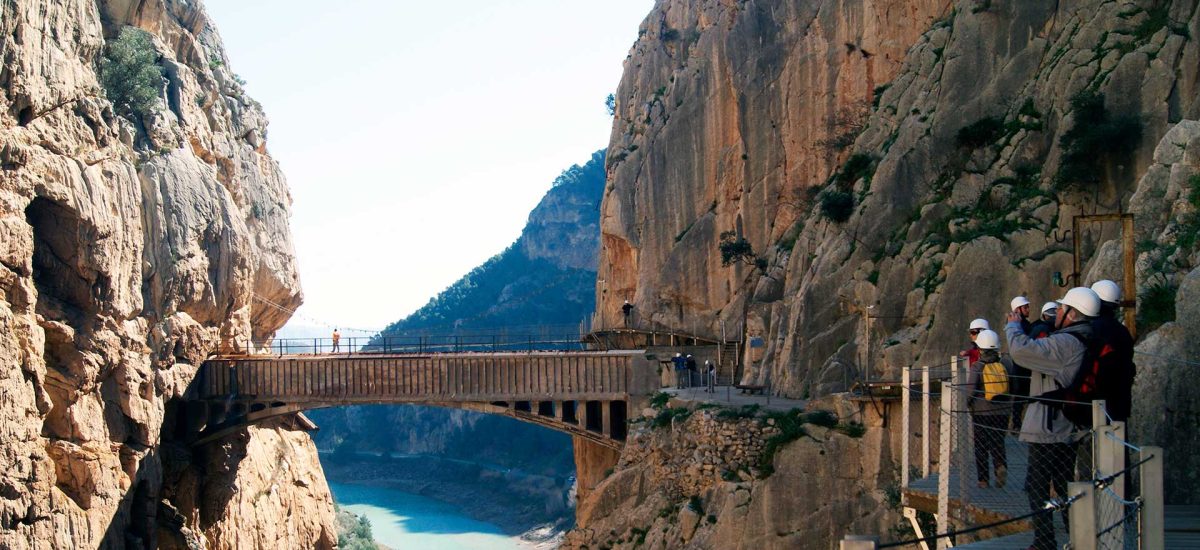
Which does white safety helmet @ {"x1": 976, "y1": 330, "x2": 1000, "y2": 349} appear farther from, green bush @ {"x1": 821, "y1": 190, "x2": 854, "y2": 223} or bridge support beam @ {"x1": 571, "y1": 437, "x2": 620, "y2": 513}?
bridge support beam @ {"x1": 571, "y1": 437, "x2": 620, "y2": 513}

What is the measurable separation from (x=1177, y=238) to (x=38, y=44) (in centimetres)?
3546

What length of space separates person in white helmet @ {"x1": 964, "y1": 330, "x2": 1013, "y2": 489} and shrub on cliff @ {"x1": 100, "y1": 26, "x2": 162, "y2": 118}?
38891 millimetres

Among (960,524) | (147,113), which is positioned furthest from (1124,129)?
(147,113)

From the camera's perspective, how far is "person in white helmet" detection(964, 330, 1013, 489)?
13305mm

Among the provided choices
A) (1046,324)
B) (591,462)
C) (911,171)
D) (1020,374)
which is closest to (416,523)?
(591,462)

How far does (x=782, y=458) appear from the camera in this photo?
26.8m

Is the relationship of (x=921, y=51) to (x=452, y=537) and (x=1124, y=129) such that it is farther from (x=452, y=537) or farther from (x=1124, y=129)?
(x=452, y=537)

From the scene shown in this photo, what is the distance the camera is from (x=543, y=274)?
496ft

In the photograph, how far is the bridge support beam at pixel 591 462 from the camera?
46.4 meters

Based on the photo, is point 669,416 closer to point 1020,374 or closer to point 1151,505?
point 1020,374

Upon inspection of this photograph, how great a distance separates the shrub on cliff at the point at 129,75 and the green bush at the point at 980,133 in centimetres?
3105

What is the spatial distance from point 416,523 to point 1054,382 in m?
103

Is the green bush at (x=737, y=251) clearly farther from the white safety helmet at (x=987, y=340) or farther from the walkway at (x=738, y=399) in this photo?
the white safety helmet at (x=987, y=340)

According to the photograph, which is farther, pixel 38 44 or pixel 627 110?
pixel 627 110
